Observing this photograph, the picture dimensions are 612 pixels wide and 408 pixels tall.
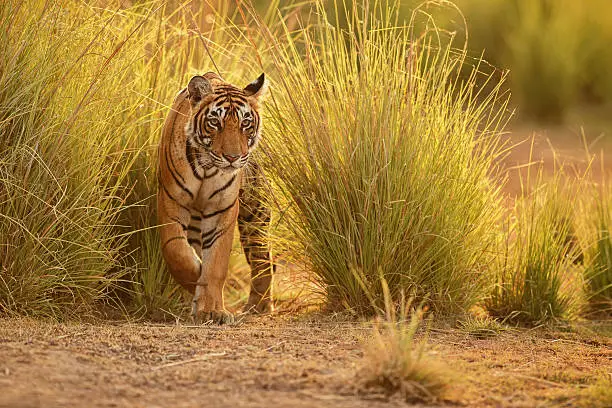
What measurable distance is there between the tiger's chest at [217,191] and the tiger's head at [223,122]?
0.16m

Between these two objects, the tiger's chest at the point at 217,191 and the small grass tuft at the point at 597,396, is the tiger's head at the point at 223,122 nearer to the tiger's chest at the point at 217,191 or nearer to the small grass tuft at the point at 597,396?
the tiger's chest at the point at 217,191

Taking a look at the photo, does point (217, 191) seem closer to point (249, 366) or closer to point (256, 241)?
point (256, 241)

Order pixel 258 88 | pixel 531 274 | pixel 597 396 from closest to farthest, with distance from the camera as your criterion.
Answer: pixel 597 396 < pixel 258 88 < pixel 531 274

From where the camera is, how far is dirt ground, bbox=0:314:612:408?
318 centimetres

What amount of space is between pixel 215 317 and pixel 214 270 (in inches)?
10.4

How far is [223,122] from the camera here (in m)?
4.84

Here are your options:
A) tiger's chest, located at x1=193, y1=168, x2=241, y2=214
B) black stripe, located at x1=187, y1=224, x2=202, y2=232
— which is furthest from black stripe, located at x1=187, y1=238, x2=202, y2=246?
tiger's chest, located at x1=193, y1=168, x2=241, y2=214

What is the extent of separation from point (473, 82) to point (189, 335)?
6.39 ft

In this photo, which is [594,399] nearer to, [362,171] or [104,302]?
[362,171]

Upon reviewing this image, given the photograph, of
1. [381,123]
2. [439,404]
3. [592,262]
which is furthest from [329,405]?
[592,262]

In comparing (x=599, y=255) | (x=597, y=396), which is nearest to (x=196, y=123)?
(x=597, y=396)

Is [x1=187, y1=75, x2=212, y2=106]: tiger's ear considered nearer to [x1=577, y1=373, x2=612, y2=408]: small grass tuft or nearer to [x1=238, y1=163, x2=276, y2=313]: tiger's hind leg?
[x1=238, y1=163, x2=276, y2=313]: tiger's hind leg

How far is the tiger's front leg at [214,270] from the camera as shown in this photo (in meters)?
4.86


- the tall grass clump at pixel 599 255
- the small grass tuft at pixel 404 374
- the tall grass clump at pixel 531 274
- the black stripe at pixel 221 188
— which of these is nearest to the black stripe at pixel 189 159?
the black stripe at pixel 221 188
